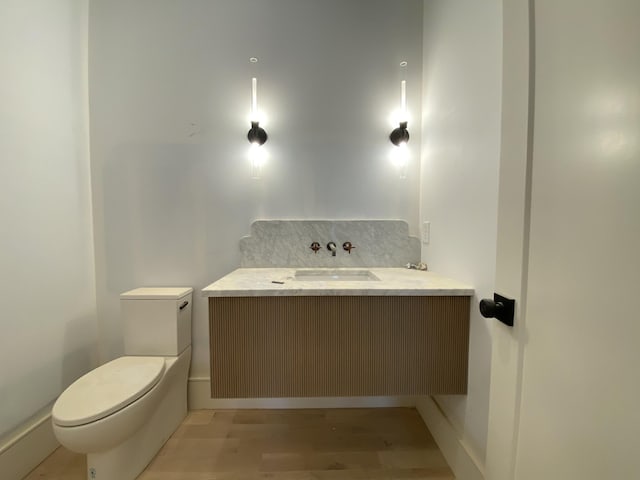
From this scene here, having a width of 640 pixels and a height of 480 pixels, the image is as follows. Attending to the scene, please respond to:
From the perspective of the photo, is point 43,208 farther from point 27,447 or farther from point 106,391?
point 27,447

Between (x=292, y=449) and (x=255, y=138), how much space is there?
176cm

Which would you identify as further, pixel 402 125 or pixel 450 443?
pixel 402 125

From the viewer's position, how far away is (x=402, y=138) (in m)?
1.63

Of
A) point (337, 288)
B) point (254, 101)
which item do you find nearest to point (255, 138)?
point (254, 101)

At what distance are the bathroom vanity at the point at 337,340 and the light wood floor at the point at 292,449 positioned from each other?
465mm

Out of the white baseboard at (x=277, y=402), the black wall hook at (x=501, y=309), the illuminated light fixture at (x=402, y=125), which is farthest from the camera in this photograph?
the white baseboard at (x=277, y=402)

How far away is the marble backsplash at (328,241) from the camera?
1.69 m

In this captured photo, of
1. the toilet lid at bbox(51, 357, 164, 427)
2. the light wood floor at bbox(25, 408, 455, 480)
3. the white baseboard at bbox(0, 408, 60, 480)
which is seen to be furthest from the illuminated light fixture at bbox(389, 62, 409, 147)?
the white baseboard at bbox(0, 408, 60, 480)

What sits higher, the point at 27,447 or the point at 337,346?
the point at 337,346

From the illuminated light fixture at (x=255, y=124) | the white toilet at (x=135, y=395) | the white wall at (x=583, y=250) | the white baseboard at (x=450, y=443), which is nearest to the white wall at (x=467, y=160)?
the white baseboard at (x=450, y=443)

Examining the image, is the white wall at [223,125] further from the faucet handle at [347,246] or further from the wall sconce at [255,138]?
the faucet handle at [347,246]

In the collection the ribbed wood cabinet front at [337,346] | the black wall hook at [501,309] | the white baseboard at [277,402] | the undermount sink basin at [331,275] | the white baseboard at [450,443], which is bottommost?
the white baseboard at [277,402]

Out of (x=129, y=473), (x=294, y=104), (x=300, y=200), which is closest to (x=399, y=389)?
(x=300, y=200)

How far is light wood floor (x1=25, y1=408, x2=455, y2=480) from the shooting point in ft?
4.16
